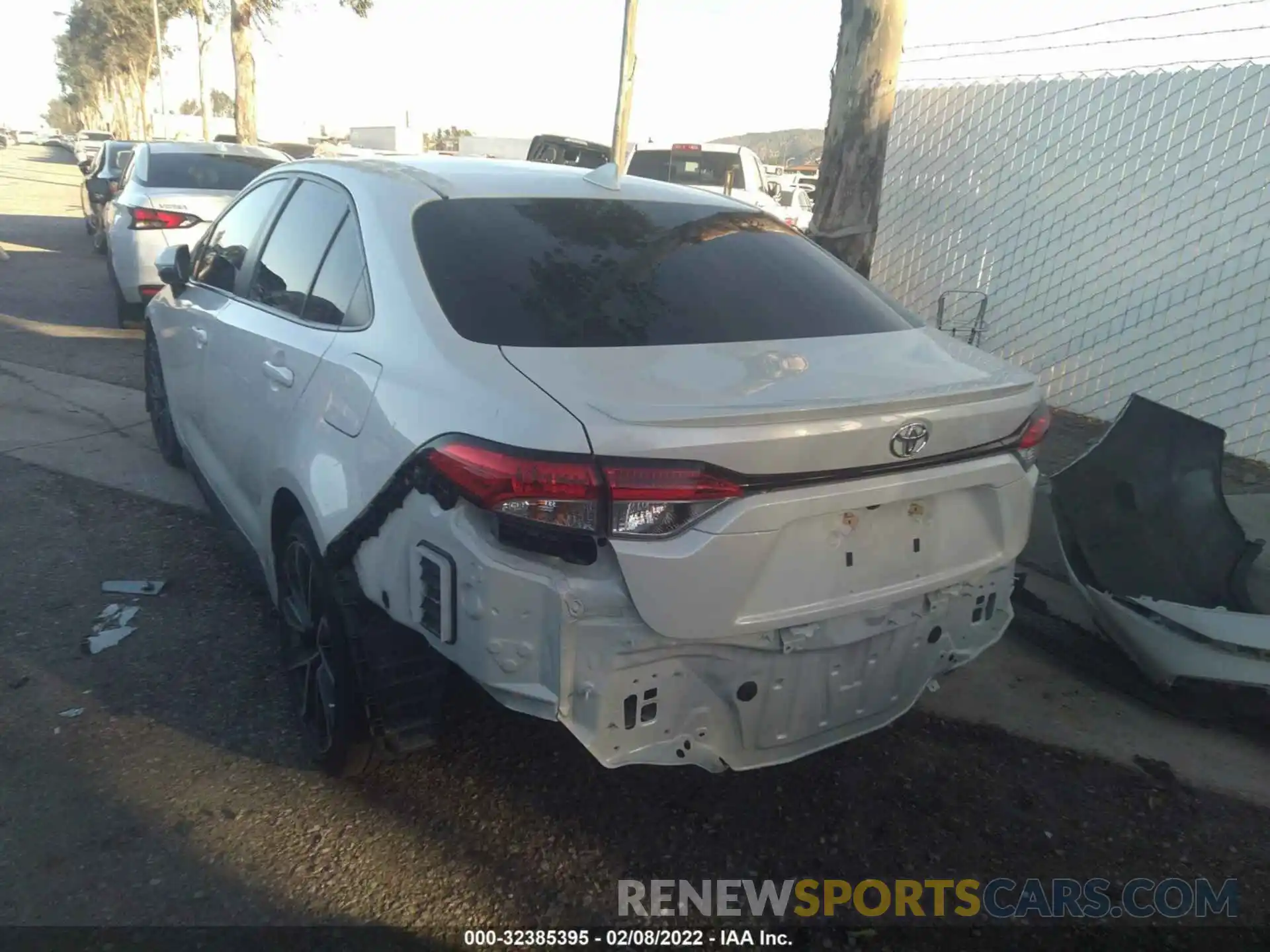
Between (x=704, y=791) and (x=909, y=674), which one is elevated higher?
(x=909, y=674)

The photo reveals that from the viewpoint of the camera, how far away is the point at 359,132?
47.3 meters

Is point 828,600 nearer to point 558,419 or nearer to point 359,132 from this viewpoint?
point 558,419

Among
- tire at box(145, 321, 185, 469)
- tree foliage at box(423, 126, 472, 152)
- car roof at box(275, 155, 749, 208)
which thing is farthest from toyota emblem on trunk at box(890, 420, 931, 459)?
tree foliage at box(423, 126, 472, 152)

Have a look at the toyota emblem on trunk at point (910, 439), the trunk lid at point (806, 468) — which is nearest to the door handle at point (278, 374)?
the trunk lid at point (806, 468)

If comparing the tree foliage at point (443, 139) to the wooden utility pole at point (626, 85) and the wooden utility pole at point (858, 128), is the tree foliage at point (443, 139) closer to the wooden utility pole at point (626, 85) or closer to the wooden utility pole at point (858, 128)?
the wooden utility pole at point (626, 85)

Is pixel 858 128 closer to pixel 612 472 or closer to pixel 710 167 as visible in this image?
pixel 612 472

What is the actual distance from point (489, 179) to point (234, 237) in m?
1.56

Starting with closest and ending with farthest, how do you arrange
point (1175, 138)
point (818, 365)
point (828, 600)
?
point (828, 600) < point (818, 365) < point (1175, 138)

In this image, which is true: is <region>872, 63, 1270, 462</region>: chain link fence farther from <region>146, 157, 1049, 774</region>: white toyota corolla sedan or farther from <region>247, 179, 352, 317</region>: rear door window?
<region>247, 179, 352, 317</region>: rear door window

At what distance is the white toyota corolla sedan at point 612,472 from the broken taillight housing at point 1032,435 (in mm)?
12

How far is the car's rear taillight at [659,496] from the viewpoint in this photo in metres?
2.08

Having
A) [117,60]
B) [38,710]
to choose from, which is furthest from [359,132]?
[38,710]

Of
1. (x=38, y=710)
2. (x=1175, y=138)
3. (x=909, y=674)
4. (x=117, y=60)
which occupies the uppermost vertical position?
(x=117, y=60)

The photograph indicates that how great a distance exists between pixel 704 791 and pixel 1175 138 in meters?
5.82
